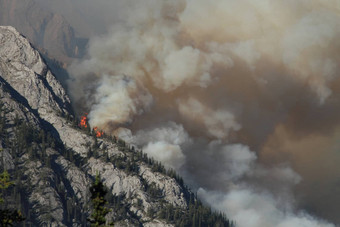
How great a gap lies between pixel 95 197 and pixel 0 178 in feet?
57.4

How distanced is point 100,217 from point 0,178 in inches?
771

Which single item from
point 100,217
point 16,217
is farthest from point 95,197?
point 16,217

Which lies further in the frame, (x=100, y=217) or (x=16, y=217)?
(x=100, y=217)

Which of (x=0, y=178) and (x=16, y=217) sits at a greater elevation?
(x=0, y=178)

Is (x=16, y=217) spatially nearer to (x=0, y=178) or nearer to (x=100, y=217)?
(x=0, y=178)

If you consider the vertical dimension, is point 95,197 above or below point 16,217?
above

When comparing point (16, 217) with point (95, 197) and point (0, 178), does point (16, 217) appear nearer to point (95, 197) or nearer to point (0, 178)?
point (0, 178)

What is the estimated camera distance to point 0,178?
300ft

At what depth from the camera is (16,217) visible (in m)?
88.6

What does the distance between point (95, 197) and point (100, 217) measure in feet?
Result: 12.7

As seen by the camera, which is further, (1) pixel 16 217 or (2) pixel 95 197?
(2) pixel 95 197

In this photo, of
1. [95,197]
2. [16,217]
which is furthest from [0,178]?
[95,197]

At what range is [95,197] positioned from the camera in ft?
318
